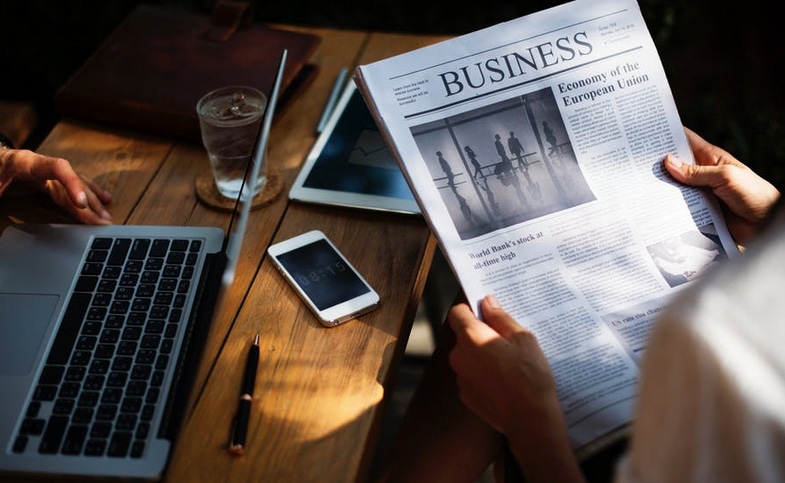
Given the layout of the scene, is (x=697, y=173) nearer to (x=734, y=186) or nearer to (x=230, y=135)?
(x=734, y=186)

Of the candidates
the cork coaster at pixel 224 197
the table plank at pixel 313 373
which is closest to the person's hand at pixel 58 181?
the cork coaster at pixel 224 197

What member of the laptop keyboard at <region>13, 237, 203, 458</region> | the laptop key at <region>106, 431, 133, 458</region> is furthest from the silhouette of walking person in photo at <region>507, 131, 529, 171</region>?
the laptop key at <region>106, 431, 133, 458</region>

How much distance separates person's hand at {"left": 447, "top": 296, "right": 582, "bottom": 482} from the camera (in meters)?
0.75

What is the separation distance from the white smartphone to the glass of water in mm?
120

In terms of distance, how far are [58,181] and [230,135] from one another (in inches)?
8.8

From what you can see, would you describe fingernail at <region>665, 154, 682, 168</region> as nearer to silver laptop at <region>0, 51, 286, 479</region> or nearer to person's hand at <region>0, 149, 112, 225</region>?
silver laptop at <region>0, 51, 286, 479</region>

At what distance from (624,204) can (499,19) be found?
5.01 feet

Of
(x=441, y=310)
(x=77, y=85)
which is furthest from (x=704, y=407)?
(x=441, y=310)

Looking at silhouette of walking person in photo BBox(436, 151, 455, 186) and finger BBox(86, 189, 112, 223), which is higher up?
silhouette of walking person in photo BBox(436, 151, 455, 186)

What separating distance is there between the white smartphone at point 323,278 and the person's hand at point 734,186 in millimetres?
393

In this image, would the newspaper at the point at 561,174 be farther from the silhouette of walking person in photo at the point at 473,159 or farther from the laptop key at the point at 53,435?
the laptop key at the point at 53,435

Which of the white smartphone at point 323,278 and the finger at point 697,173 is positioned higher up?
the finger at point 697,173

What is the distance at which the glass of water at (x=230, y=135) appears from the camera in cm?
99

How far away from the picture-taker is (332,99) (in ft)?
3.83
